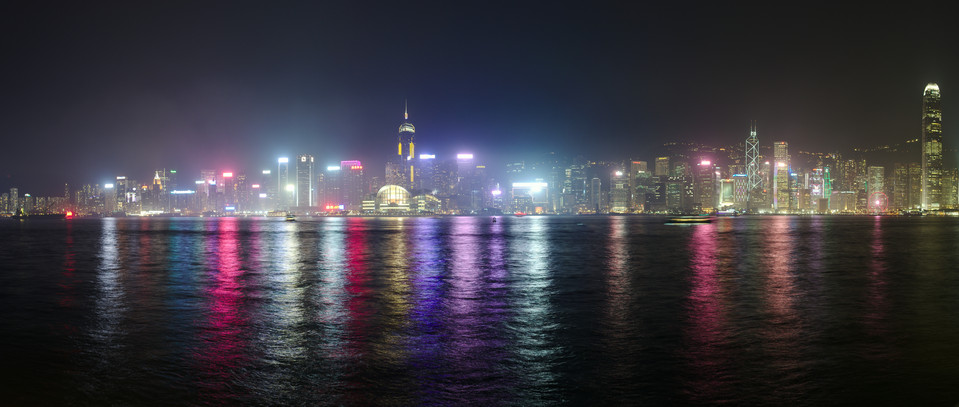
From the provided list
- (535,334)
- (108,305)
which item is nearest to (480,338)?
(535,334)

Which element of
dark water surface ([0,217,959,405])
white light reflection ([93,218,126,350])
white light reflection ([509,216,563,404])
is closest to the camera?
dark water surface ([0,217,959,405])

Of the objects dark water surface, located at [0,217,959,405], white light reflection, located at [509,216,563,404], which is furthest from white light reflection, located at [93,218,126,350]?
white light reflection, located at [509,216,563,404]

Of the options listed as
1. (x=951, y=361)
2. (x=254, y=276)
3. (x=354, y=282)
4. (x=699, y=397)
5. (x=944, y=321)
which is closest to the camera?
A: (x=699, y=397)

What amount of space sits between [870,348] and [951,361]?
1.79 meters

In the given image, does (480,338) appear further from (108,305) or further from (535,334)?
(108,305)

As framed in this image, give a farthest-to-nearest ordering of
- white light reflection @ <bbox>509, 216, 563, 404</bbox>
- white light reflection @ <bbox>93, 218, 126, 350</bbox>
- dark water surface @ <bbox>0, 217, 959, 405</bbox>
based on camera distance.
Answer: white light reflection @ <bbox>93, 218, 126, 350</bbox> < white light reflection @ <bbox>509, 216, 563, 404</bbox> < dark water surface @ <bbox>0, 217, 959, 405</bbox>

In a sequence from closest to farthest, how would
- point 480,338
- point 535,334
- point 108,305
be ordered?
1. point 480,338
2. point 535,334
3. point 108,305

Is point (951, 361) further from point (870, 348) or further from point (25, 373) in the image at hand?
point (25, 373)

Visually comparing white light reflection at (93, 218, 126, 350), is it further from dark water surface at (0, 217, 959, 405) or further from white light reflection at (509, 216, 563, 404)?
white light reflection at (509, 216, 563, 404)

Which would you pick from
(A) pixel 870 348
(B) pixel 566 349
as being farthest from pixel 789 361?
(B) pixel 566 349

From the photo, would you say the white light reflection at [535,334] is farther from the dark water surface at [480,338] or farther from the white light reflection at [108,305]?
the white light reflection at [108,305]

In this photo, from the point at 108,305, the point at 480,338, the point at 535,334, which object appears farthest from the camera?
the point at 108,305

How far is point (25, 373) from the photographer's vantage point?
12.4m

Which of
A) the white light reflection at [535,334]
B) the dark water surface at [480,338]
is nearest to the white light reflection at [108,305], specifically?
the dark water surface at [480,338]
